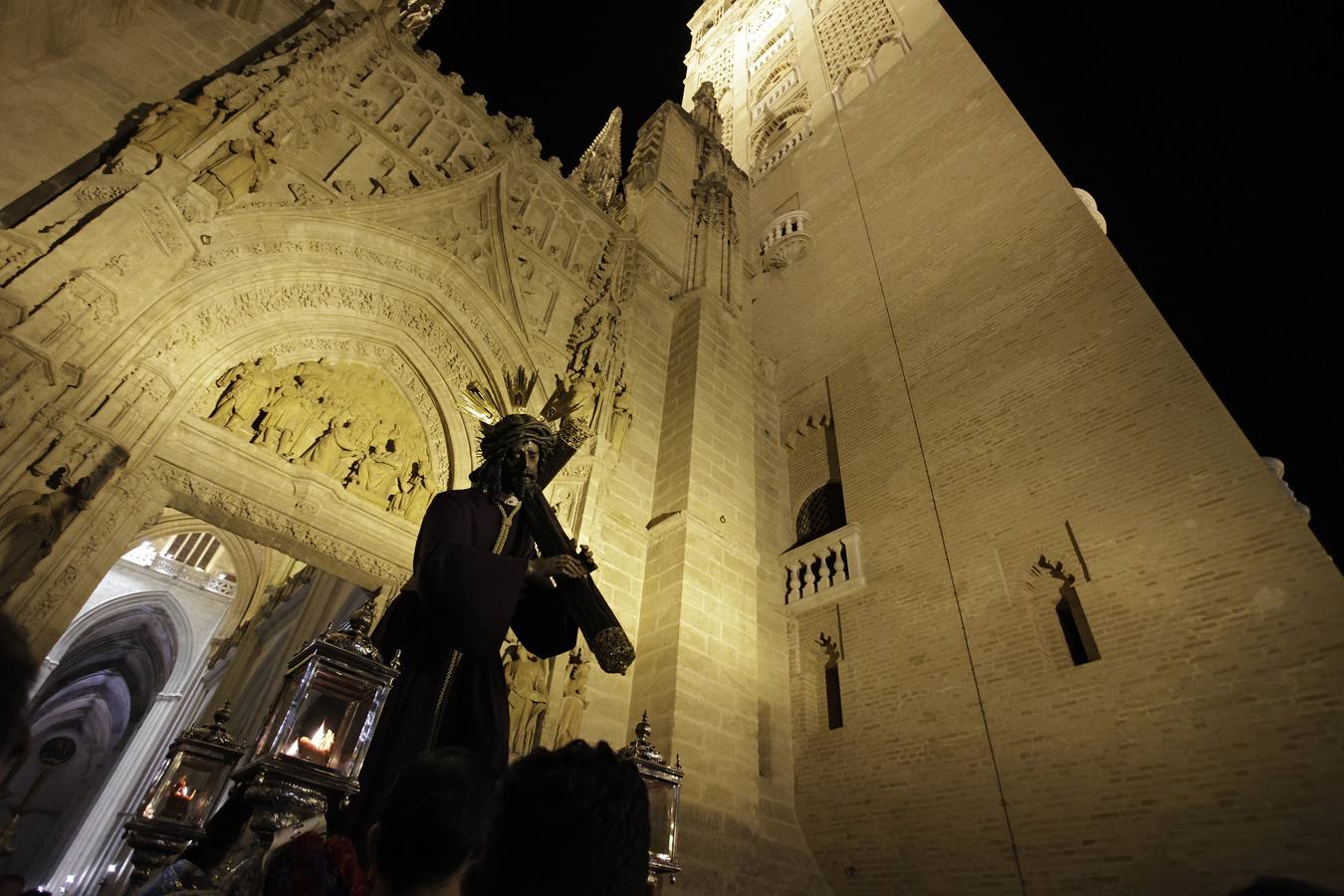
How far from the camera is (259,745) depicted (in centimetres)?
230

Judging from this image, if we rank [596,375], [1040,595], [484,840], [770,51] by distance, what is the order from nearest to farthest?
[484,840], [1040,595], [596,375], [770,51]

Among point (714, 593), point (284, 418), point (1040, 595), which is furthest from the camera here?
point (1040, 595)

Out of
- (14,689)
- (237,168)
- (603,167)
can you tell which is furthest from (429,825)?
(603,167)

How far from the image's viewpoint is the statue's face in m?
3.35

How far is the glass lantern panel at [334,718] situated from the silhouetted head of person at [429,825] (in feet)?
2.80

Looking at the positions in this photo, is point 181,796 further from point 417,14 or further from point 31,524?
point 417,14

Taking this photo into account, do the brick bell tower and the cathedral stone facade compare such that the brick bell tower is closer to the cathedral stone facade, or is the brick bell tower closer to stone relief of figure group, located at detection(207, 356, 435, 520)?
the cathedral stone facade

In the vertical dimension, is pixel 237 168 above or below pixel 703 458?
above

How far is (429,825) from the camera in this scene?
1.54 m

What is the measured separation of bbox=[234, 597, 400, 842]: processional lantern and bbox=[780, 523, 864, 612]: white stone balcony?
7576 mm

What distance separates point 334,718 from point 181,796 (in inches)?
55.0

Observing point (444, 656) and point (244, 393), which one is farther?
point (244, 393)

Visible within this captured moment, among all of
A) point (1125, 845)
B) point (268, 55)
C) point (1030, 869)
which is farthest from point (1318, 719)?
point (268, 55)

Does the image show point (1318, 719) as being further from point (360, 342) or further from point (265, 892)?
point (360, 342)
